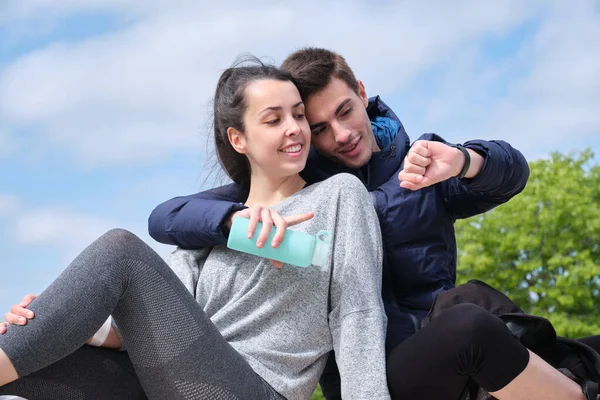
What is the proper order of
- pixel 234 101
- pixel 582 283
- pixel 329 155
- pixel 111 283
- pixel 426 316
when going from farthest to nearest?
pixel 582 283 → pixel 329 155 → pixel 234 101 → pixel 426 316 → pixel 111 283

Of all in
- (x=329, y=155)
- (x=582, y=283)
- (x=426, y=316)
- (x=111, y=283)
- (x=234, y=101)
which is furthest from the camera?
(x=582, y=283)

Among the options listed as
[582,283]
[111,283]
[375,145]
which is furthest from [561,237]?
[111,283]

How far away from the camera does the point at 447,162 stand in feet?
10.4

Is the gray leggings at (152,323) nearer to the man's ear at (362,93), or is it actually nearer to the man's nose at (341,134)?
the man's nose at (341,134)

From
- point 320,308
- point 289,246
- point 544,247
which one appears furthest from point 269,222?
point 544,247

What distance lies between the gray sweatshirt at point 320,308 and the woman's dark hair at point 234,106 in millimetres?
663

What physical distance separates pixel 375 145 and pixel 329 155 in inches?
10.3

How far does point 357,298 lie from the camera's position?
301 cm

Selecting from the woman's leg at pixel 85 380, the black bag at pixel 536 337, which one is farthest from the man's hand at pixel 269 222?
the woman's leg at pixel 85 380

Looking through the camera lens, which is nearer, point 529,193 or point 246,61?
point 246,61

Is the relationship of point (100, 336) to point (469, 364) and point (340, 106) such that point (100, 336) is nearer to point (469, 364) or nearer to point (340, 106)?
point (469, 364)

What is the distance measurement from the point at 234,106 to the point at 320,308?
3.83ft

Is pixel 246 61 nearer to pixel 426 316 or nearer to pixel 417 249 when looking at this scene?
pixel 417 249

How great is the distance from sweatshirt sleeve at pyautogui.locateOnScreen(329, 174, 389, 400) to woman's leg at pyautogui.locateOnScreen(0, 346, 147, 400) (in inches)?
35.6
